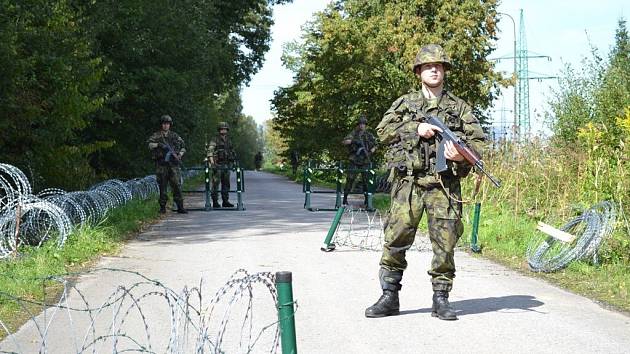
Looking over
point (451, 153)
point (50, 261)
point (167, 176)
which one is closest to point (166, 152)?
point (167, 176)

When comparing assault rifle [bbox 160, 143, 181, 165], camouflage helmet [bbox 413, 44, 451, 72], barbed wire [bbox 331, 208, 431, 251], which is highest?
camouflage helmet [bbox 413, 44, 451, 72]

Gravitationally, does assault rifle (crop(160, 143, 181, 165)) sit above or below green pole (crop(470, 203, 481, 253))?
above

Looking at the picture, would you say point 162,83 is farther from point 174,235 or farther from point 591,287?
point 591,287

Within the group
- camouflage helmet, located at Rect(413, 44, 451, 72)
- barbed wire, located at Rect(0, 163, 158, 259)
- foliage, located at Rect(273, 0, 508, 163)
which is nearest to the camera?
camouflage helmet, located at Rect(413, 44, 451, 72)

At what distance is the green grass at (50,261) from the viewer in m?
6.88

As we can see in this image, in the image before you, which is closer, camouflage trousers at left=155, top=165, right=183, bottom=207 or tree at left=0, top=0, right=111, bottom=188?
tree at left=0, top=0, right=111, bottom=188

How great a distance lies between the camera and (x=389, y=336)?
6035 millimetres

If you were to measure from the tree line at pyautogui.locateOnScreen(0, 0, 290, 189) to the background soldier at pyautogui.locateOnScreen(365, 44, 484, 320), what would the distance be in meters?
7.17

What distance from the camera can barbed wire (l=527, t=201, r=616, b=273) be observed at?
8945 mm

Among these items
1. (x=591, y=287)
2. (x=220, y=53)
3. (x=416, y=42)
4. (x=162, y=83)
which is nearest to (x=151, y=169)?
(x=162, y=83)

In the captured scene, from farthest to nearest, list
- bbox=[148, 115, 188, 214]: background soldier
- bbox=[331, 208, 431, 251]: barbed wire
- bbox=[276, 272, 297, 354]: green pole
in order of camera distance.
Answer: bbox=[148, 115, 188, 214]: background soldier
bbox=[331, 208, 431, 251]: barbed wire
bbox=[276, 272, 297, 354]: green pole

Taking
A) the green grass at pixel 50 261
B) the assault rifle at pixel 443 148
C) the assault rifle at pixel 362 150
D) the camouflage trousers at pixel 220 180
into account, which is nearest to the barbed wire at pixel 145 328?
the green grass at pixel 50 261

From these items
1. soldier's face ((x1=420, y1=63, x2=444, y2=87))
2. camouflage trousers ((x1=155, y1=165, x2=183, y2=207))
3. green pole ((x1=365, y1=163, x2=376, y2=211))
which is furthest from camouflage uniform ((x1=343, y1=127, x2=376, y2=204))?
soldier's face ((x1=420, y1=63, x2=444, y2=87))

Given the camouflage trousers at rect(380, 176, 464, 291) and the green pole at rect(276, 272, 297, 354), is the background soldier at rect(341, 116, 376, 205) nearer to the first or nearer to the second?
the camouflage trousers at rect(380, 176, 464, 291)
